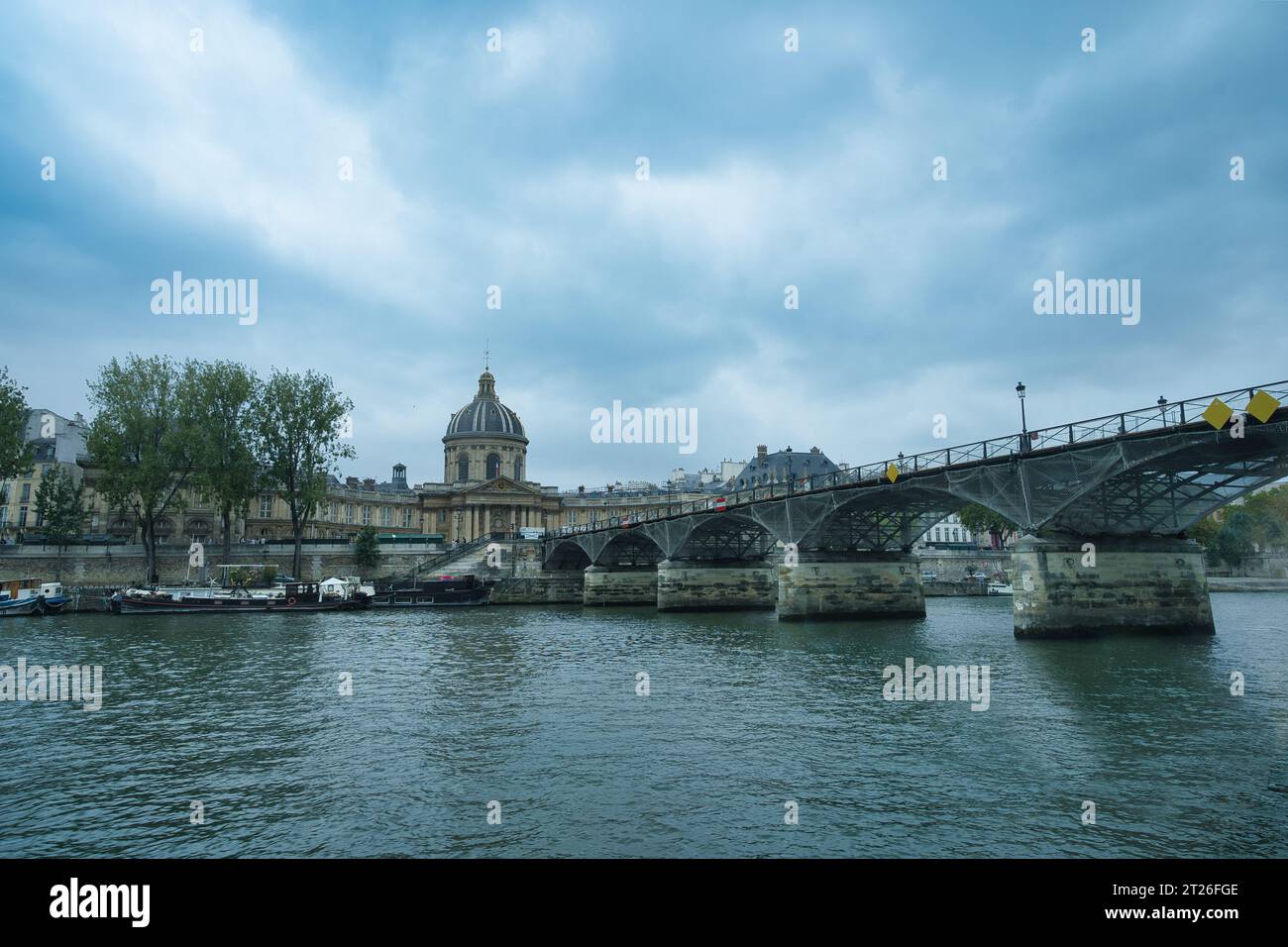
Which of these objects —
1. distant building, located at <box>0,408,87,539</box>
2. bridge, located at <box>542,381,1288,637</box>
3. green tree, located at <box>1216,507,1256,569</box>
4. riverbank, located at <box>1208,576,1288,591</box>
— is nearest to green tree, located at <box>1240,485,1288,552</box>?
green tree, located at <box>1216,507,1256,569</box>

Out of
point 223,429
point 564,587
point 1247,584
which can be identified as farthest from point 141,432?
point 1247,584

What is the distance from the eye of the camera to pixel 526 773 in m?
15.0

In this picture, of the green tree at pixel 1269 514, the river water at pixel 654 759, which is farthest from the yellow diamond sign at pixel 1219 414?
the green tree at pixel 1269 514

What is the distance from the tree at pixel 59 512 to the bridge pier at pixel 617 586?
50.6 m

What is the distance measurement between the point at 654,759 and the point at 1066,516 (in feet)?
87.5

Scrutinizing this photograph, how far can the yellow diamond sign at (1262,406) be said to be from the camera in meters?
25.8

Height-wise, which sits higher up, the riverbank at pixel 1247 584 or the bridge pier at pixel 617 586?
the bridge pier at pixel 617 586

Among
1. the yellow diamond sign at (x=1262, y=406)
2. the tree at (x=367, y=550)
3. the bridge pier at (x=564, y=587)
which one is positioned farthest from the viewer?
the tree at (x=367, y=550)

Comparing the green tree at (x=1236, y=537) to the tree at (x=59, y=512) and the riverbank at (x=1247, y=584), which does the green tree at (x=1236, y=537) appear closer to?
the riverbank at (x=1247, y=584)

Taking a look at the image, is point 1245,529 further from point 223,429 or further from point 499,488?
point 223,429

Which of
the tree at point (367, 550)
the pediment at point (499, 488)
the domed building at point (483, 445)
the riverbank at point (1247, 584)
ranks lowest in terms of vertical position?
the riverbank at point (1247, 584)

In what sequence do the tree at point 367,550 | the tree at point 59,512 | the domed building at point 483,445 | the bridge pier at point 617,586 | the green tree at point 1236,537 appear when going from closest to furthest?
the bridge pier at point 617,586
the tree at point 59,512
the tree at point 367,550
the green tree at point 1236,537
the domed building at point 483,445
